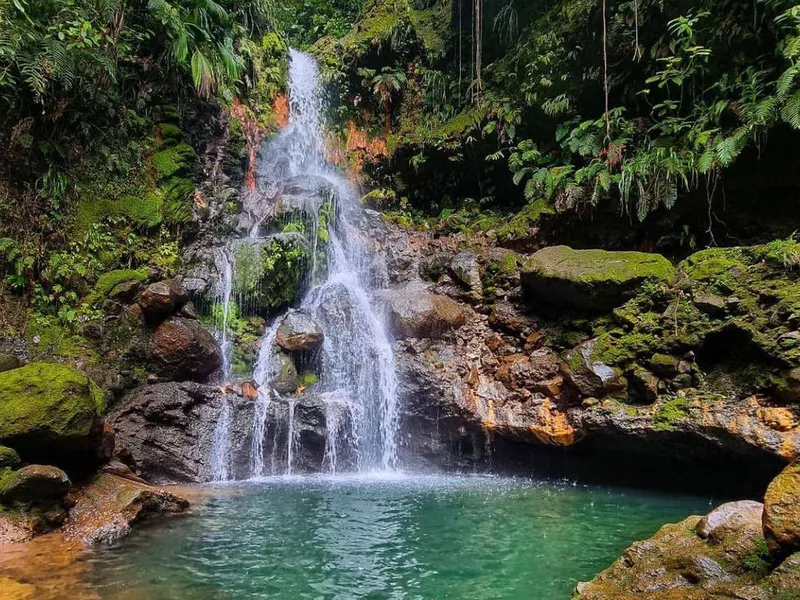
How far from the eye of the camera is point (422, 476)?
902 cm

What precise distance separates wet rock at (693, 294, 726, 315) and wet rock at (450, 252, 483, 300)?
399 centimetres

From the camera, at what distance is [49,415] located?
5.95 m

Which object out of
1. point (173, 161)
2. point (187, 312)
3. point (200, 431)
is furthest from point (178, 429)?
point (173, 161)

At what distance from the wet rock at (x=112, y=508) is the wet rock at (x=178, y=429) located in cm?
→ 138

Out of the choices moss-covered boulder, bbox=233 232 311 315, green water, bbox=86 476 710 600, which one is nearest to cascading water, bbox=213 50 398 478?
moss-covered boulder, bbox=233 232 311 315

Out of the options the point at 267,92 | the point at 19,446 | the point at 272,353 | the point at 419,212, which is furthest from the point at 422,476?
the point at 267,92

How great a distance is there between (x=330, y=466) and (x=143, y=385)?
3.42m

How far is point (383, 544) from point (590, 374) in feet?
14.3

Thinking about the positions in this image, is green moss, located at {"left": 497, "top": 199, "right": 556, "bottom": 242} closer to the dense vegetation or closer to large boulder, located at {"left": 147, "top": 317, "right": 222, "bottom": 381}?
the dense vegetation

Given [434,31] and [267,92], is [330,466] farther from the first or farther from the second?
[434,31]

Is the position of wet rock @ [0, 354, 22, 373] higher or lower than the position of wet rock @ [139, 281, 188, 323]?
lower

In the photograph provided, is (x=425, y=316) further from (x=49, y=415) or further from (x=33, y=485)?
(x=33, y=485)

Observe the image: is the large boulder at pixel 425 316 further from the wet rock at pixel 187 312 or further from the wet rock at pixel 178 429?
the wet rock at pixel 187 312

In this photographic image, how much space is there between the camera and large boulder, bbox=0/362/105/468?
5.86m
